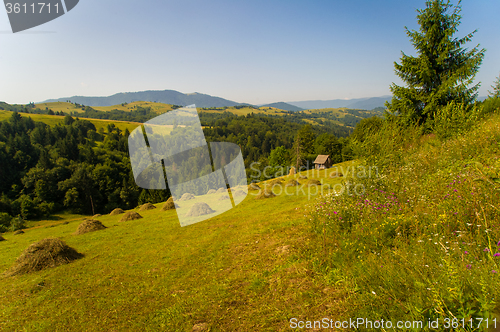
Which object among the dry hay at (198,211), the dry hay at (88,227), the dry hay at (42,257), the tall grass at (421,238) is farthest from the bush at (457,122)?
the dry hay at (88,227)

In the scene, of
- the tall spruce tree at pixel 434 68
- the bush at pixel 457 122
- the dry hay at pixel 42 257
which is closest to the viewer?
the dry hay at pixel 42 257

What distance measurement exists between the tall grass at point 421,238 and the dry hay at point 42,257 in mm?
12054

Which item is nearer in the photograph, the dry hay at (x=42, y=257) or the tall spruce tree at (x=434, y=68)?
the dry hay at (x=42, y=257)

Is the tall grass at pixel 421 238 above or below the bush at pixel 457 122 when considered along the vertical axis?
below

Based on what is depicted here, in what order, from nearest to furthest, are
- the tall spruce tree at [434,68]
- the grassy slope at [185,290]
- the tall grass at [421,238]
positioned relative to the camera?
the tall grass at [421,238] → the grassy slope at [185,290] → the tall spruce tree at [434,68]

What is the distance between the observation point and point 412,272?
334 centimetres

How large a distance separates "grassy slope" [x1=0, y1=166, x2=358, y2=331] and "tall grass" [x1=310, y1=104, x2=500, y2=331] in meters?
0.80

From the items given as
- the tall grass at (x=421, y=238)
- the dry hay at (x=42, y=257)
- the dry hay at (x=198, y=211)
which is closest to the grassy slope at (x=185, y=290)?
the dry hay at (x=42, y=257)

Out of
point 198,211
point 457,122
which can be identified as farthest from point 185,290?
point 457,122

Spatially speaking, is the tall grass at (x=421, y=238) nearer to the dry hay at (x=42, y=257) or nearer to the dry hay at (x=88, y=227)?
the dry hay at (x=42, y=257)

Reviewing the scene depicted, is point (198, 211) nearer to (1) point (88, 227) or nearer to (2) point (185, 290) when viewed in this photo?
(1) point (88, 227)

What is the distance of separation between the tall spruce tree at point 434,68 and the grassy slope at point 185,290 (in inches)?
718

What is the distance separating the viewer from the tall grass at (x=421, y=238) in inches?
103

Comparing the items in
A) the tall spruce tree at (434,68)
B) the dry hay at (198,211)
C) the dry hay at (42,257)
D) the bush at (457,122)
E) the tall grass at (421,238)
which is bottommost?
the dry hay at (198,211)
